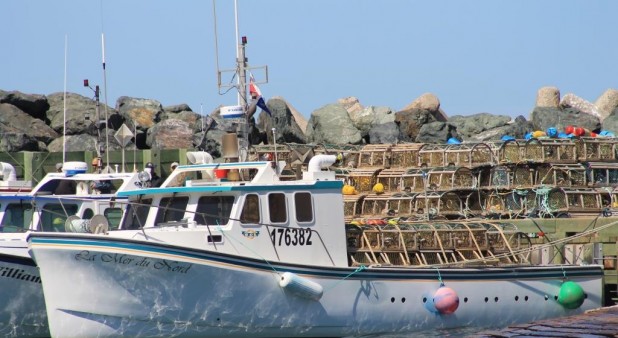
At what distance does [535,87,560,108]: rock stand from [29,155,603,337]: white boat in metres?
26.5

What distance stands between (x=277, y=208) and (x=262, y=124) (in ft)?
63.3

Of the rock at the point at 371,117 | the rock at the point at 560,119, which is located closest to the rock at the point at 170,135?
the rock at the point at 371,117

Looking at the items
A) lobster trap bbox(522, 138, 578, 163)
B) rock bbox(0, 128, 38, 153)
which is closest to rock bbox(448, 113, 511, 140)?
rock bbox(0, 128, 38, 153)

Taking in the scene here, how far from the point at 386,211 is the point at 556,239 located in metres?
3.59

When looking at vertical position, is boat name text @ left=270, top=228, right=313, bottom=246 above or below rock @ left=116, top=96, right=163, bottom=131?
below

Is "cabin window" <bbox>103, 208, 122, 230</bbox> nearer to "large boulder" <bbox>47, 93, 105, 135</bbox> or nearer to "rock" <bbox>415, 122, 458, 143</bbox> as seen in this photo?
"large boulder" <bbox>47, 93, 105, 135</bbox>

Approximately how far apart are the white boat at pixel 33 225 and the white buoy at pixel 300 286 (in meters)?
3.03

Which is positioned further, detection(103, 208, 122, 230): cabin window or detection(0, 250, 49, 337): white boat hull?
detection(103, 208, 122, 230): cabin window

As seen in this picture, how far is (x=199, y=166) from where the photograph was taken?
20.5 metres

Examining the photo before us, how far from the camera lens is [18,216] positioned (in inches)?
886

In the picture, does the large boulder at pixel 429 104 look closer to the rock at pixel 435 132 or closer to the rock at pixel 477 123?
the rock at pixel 477 123

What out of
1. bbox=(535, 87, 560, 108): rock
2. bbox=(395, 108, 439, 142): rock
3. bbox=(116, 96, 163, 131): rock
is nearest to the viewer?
bbox=(116, 96, 163, 131): rock

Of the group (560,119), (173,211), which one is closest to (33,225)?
(173,211)

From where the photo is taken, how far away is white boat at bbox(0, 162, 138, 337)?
20516mm
